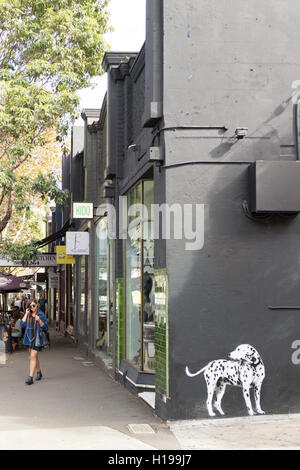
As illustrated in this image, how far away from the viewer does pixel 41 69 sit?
1773 centimetres

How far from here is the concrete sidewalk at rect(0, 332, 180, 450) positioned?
786 cm

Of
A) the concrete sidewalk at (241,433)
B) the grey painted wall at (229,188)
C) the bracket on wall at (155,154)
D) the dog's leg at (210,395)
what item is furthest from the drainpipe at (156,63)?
the concrete sidewalk at (241,433)

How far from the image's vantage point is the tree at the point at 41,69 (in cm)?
1744

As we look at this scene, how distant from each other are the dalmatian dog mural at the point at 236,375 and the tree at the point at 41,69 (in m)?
10.0

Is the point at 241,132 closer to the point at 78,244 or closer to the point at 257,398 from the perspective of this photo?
the point at 257,398

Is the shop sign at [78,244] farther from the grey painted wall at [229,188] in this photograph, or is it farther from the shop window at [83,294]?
the grey painted wall at [229,188]

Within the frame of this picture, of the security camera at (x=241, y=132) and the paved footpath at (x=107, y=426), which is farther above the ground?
the security camera at (x=241, y=132)

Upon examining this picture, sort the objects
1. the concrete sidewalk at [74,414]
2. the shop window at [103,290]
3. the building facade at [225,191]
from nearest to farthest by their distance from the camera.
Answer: the concrete sidewalk at [74,414], the building facade at [225,191], the shop window at [103,290]

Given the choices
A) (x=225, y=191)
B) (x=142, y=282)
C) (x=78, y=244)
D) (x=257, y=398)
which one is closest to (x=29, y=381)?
(x=142, y=282)

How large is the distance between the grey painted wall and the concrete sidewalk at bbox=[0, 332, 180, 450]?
3.13 ft

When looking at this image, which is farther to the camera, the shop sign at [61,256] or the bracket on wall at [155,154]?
the shop sign at [61,256]

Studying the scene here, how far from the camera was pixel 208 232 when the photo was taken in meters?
9.28

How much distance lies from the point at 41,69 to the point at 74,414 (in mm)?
11007
